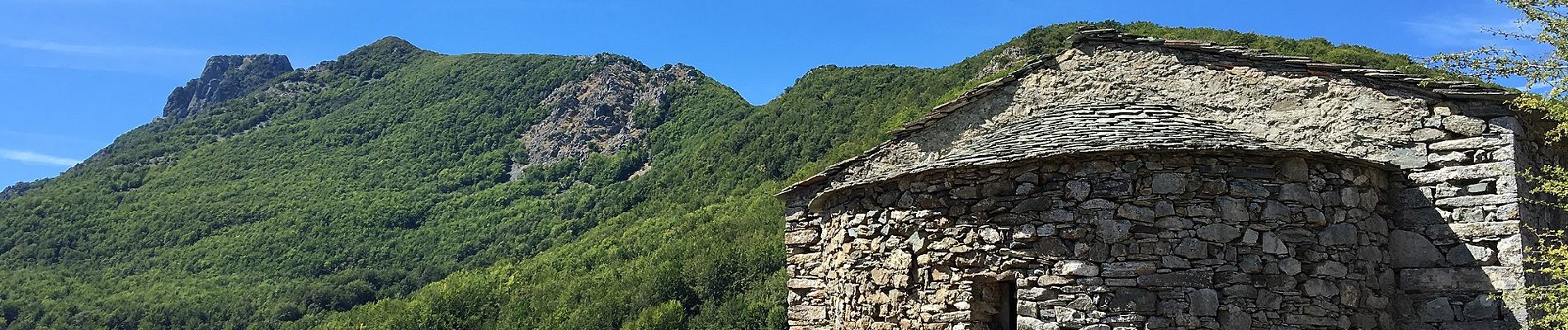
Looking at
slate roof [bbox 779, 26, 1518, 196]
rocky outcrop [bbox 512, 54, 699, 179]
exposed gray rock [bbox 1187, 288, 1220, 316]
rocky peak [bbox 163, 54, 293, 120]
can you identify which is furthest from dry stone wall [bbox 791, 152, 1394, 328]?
rocky peak [bbox 163, 54, 293, 120]

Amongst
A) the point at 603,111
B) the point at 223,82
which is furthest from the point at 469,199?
the point at 223,82

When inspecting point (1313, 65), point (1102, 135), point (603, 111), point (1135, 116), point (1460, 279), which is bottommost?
point (1460, 279)

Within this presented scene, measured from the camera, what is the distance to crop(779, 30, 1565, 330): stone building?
7.65m

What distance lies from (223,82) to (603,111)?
55132 millimetres

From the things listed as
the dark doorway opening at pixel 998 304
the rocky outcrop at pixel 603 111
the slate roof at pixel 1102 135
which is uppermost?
the rocky outcrop at pixel 603 111

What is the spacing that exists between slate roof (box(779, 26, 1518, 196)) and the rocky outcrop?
6107 centimetres

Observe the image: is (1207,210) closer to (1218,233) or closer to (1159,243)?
(1218,233)

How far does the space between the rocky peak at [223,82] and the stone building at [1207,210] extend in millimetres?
110333

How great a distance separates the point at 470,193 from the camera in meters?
68.2

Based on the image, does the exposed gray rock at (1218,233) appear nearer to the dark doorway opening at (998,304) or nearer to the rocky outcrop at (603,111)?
the dark doorway opening at (998,304)

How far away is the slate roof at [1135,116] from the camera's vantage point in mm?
7938

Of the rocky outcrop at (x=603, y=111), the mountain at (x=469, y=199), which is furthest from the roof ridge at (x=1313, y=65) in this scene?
the rocky outcrop at (x=603, y=111)

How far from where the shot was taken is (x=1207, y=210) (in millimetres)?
7641

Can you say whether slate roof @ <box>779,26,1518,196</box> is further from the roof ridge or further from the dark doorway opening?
the dark doorway opening
